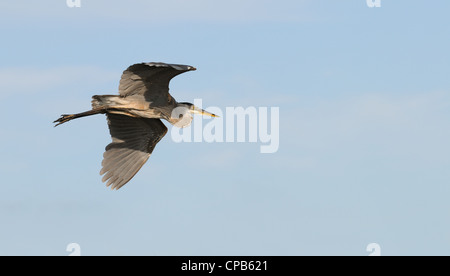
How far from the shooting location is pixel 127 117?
22.6 meters

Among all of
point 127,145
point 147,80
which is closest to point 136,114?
point 147,80

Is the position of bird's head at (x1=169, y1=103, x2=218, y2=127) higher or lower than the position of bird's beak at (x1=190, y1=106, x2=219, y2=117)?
lower

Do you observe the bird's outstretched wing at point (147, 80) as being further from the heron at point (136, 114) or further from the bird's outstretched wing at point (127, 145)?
the bird's outstretched wing at point (127, 145)

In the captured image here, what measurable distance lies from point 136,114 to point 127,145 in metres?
2.11

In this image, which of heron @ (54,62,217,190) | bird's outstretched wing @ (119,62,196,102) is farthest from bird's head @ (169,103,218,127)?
bird's outstretched wing @ (119,62,196,102)

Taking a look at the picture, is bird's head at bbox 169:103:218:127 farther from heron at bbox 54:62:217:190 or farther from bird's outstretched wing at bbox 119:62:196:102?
bird's outstretched wing at bbox 119:62:196:102

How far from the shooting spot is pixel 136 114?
20.6 metres

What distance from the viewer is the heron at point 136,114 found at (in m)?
19.5

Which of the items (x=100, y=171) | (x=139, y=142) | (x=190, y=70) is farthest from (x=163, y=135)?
(x=190, y=70)

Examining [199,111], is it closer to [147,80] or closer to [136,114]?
[136,114]

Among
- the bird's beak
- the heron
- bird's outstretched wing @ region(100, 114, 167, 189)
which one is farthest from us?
the bird's beak

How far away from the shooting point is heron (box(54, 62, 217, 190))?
64.0 ft

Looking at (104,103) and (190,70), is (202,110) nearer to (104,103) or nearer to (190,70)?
(104,103)

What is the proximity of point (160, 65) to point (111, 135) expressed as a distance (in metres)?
5.50
